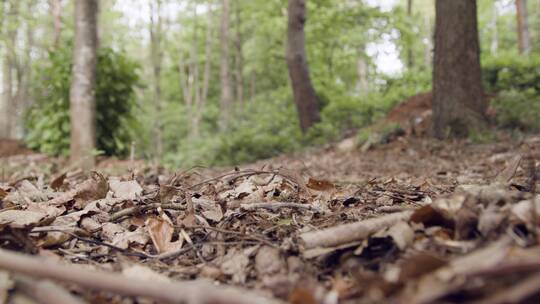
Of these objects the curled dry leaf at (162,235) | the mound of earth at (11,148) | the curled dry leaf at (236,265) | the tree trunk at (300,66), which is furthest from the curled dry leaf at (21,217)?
the tree trunk at (300,66)

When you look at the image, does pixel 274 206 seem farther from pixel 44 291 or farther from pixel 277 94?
pixel 277 94

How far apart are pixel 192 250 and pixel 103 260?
0.90 feet

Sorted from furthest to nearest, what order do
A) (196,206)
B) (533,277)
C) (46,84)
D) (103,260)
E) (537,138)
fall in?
(46,84) < (537,138) < (196,206) < (103,260) < (533,277)

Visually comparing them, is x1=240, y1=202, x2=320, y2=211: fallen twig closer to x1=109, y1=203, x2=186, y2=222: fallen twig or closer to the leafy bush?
x1=109, y1=203, x2=186, y2=222: fallen twig

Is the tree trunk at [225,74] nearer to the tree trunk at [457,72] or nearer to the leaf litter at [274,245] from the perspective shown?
the tree trunk at [457,72]

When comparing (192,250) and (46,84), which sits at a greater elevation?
(46,84)

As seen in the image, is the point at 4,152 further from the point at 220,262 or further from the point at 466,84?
the point at 220,262

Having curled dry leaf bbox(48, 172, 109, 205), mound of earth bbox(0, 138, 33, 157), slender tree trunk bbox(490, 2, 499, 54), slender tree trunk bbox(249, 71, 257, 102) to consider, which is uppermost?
slender tree trunk bbox(490, 2, 499, 54)

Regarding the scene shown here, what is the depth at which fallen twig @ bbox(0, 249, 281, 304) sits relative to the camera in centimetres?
68

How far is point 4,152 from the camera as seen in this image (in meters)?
8.97

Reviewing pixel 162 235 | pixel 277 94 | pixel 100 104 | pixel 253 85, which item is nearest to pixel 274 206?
pixel 162 235

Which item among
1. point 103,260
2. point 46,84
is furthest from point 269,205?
point 46,84

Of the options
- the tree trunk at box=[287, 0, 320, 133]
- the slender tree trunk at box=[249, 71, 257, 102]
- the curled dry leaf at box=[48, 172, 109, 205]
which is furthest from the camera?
the slender tree trunk at box=[249, 71, 257, 102]

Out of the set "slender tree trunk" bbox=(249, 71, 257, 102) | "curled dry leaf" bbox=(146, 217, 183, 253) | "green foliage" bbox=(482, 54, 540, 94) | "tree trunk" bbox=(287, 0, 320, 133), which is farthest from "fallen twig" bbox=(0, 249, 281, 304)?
"slender tree trunk" bbox=(249, 71, 257, 102)
